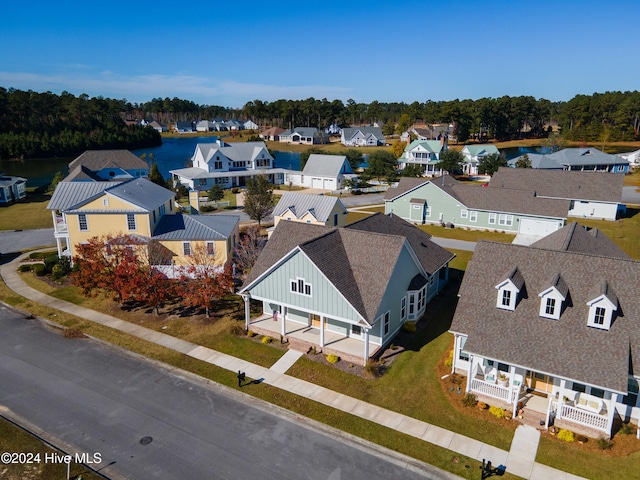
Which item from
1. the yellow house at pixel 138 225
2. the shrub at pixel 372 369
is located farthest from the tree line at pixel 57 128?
the shrub at pixel 372 369

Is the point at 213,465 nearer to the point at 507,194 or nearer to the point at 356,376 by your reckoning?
the point at 356,376

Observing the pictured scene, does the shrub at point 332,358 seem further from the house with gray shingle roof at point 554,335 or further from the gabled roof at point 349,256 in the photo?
the house with gray shingle roof at point 554,335

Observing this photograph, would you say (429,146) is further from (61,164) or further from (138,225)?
(61,164)

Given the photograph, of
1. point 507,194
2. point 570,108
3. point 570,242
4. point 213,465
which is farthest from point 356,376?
point 570,108

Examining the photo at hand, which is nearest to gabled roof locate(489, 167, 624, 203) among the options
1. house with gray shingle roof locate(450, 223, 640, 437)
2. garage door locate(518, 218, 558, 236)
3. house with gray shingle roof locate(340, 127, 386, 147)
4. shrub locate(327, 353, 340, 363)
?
garage door locate(518, 218, 558, 236)

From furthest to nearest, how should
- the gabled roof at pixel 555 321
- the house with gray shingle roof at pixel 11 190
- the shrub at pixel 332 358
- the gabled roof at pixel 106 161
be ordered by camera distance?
1. the gabled roof at pixel 106 161
2. the house with gray shingle roof at pixel 11 190
3. the shrub at pixel 332 358
4. the gabled roof at pixel 555 321

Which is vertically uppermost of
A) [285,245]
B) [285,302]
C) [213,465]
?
[285,245]

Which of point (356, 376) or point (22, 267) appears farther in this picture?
point (22, 267)

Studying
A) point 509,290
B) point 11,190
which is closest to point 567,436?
point 509,290
